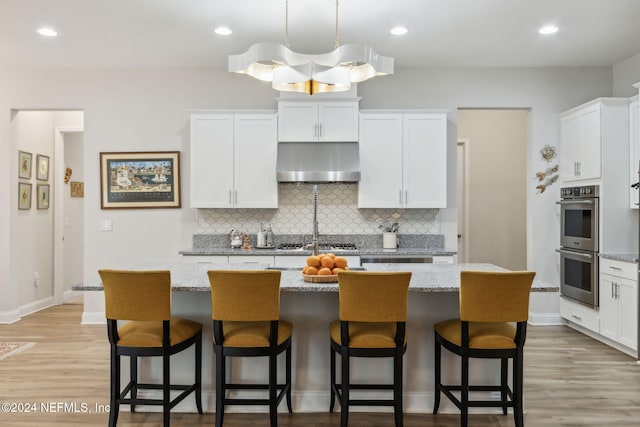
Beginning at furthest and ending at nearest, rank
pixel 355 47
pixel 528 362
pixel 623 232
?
pixel 623 232
pixel 528 362
pixel 355 47

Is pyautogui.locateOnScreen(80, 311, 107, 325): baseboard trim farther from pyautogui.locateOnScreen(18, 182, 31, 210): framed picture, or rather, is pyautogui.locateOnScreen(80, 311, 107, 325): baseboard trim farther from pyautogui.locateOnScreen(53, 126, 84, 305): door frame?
pyautogui.locateOnScreen(18, 182, 31, 210): framed picture

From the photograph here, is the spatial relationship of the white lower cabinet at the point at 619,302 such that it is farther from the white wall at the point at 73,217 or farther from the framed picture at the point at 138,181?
the white wall at the point at 73,217

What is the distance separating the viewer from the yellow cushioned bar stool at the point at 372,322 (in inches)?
91.7

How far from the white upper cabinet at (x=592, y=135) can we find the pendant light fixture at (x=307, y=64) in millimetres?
2774

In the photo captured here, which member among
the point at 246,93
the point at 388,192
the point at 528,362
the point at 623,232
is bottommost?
the point at 528,362

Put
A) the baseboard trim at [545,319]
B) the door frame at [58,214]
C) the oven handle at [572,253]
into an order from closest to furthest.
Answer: the oven handle at [572,253] → the baseboard trim at [545,319] → the door frame at [58,214]

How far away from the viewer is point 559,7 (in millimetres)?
3551

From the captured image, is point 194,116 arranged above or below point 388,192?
above

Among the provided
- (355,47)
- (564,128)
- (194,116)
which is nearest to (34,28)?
(194,116)

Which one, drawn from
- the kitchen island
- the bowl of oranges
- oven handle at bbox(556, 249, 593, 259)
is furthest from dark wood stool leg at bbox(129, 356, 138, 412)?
oven handle at bbox(556, 249, 593, 259)

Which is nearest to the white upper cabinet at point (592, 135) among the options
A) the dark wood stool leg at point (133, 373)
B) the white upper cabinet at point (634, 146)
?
the white upper cabinet at point (634, 146)

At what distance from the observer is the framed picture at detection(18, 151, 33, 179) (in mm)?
5348

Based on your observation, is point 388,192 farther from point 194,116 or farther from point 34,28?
point 34,28

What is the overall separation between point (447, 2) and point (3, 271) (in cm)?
556
